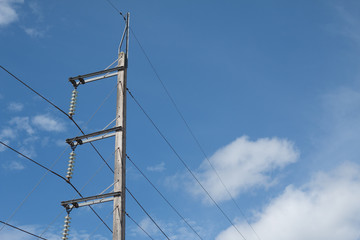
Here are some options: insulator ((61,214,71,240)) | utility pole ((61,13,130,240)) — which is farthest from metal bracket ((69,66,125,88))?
insulator ((61,214,71,240))

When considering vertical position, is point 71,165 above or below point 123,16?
below

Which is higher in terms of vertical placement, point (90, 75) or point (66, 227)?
point (90, 75)

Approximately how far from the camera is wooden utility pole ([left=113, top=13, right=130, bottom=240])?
14547 mm

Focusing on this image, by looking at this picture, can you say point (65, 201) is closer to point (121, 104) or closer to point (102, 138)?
point (102, 138)

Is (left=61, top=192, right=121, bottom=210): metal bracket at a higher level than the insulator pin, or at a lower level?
lower

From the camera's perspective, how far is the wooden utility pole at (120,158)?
14.5m

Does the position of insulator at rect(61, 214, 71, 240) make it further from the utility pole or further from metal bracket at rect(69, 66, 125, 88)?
metal bracket at rect(69, 66, 125, 88)

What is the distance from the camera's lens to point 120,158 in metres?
15.6

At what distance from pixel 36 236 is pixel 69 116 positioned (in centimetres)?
457

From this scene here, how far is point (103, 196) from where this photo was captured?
15.3 meters

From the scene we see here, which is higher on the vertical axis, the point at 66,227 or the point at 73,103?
the point at 73,103

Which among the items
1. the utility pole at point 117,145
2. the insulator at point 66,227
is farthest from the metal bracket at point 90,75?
the insulator at point 66,227

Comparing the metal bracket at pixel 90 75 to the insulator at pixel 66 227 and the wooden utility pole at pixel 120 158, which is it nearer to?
the wooden utility pole at pixel 120 158

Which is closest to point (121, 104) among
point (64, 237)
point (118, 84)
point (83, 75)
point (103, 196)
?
point (118, 84)
